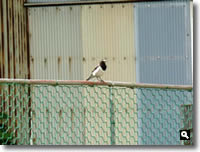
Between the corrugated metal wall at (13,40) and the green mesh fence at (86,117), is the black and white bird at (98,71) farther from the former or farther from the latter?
the corrugated metal wall at (13,40)

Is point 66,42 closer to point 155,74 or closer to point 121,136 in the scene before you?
point 155,74

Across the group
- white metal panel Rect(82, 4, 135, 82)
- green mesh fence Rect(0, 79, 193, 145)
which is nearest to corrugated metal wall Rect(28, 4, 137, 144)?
white metal panel Rect(82, 4, 135, 82)

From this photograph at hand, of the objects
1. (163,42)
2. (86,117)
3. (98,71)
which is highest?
(163,42)

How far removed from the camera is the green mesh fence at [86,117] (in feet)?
8.38

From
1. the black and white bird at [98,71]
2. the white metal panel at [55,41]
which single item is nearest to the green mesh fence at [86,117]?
the black and white bird at [98,71]

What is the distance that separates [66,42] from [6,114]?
105cm

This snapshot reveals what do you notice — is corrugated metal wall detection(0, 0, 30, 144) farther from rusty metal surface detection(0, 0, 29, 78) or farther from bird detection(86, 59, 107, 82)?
bird detection(86, 59, 107, 82)

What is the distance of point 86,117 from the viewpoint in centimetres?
306

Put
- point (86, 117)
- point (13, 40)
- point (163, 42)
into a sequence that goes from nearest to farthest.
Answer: point (86, 117), point (13, 40), point (163, 42)

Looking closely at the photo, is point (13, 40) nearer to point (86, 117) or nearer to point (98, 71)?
point (98, 71)

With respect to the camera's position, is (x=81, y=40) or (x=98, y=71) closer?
(x=98, y=71)

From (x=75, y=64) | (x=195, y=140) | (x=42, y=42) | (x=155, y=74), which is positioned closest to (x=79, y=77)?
(x=75, y=64)

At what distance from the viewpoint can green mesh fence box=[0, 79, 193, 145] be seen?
2553 mm

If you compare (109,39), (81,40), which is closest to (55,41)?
(81,40)
